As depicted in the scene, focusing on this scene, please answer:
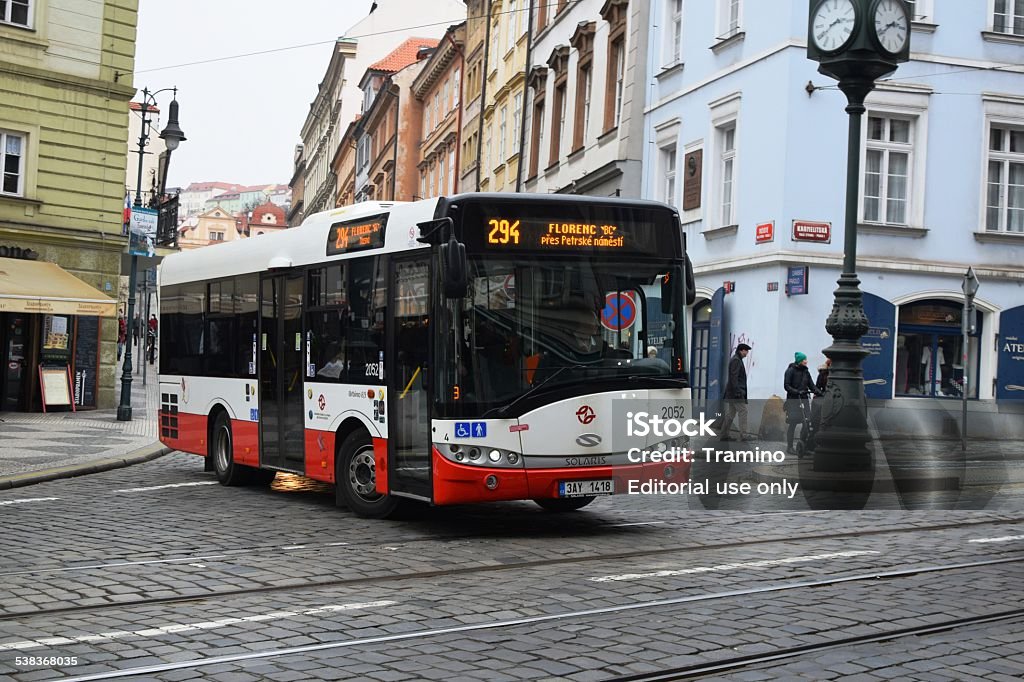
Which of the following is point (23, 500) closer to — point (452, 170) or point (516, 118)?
point (516, 118)

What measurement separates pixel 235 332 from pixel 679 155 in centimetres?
1504

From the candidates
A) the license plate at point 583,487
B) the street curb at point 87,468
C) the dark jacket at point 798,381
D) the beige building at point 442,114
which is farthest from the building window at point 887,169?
the beige building at point 442,114

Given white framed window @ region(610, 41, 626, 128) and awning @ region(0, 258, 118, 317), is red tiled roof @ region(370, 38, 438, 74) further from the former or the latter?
awning @ region(0, 258, 118, 317)

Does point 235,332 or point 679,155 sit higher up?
point 679,155

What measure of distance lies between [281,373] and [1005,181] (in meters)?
16.5

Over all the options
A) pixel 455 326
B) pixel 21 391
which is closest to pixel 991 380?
pixel 455 326

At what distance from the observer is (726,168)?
26.5 meters

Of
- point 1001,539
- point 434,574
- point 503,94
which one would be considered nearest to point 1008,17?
point 1001,539

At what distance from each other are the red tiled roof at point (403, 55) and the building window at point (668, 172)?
55.3 m

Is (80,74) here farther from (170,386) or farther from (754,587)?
(754,587)

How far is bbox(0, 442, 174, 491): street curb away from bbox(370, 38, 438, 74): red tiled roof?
65.2 meters

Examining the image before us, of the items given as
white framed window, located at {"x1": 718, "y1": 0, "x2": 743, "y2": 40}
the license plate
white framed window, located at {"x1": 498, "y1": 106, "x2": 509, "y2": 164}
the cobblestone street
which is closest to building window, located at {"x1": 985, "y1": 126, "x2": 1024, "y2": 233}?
white framed window, located at {"x1": 718, "y1": 0, "x2": 743, "y2": 40}

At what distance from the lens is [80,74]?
2850 centimetres

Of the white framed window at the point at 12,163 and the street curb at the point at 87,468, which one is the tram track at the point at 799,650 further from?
Answer: the white framed window at the point at 12,163
